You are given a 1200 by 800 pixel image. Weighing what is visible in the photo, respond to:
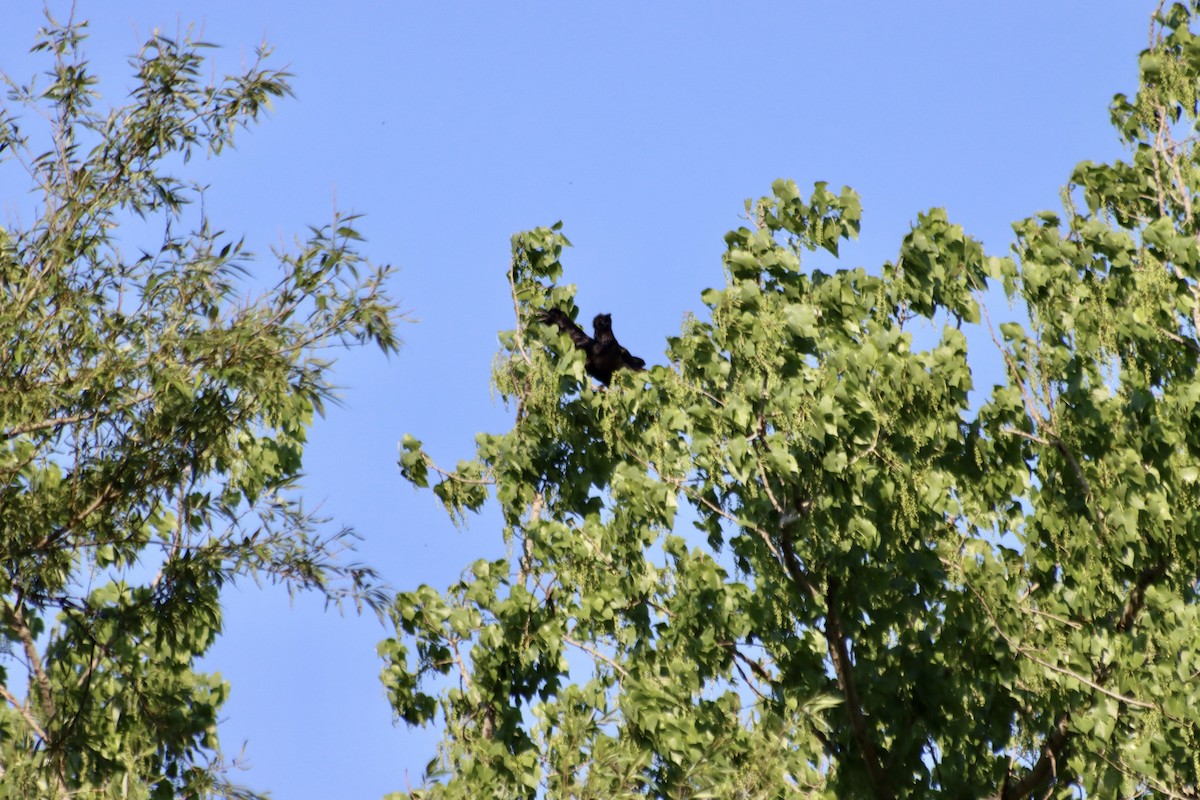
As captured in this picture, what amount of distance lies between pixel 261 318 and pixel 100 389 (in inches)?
57.0

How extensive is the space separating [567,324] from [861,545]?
3788 mm

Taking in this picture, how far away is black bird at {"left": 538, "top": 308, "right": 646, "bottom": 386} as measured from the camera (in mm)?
13938

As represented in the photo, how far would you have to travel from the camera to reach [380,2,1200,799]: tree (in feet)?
37.4

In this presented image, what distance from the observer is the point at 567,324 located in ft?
45.6

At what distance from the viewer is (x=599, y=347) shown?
553 inches

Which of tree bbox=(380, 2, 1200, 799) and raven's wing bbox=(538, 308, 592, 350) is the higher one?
raven's wing bbox=(538, 308, 592, 350)

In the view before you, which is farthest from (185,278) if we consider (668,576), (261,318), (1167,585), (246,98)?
(1167,585)

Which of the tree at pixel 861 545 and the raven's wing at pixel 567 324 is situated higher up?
the raven's wing at pixel 567 324

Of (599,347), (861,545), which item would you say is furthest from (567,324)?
(861,545)

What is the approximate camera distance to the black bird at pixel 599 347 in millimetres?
13938

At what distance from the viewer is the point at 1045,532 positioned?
1234 centimetres

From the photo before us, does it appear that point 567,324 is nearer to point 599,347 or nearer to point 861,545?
point 599,347

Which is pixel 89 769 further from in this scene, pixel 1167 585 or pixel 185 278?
pixel 1167 585

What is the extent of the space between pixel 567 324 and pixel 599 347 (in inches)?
15.6
